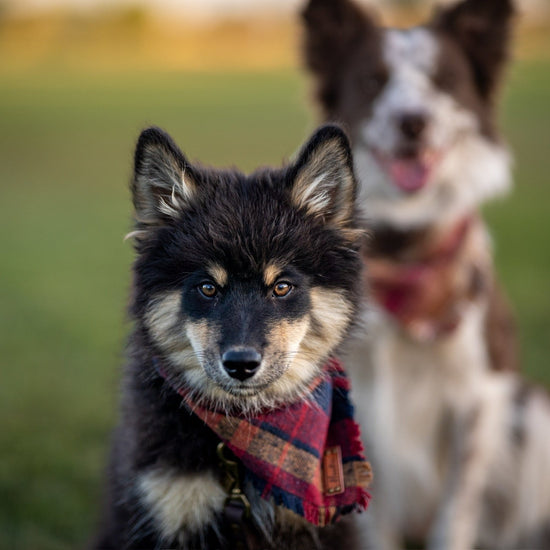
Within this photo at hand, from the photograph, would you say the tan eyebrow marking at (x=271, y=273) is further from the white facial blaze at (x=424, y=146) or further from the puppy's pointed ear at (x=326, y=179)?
the white facial blaze at (x=424, y=146)

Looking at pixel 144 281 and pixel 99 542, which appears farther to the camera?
pixel 99 542

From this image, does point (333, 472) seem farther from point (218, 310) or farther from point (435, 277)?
point (435, 277)

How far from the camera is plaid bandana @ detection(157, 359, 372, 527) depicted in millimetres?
2926

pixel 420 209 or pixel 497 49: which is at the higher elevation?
pixel 497 49

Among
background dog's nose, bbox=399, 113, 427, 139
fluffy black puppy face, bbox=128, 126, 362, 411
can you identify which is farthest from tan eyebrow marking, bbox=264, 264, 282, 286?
background dog's nose, bbox=399, 113, 427, 139

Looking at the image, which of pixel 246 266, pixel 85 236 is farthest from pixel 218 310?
pixel 85 236

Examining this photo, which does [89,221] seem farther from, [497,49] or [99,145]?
[497,49]

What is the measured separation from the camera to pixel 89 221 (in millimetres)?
14016

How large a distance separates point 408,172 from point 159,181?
196 cm

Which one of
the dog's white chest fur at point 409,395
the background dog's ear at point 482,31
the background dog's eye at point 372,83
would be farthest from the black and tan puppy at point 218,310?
the background dog's ear at point 482,31

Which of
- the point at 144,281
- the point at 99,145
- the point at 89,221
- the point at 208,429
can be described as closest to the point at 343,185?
the point at 144,281

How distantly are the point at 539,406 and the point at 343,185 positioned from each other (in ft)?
8.09

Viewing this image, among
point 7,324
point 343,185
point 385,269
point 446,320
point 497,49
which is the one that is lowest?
point 7,324

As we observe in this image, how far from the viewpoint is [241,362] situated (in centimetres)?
273
